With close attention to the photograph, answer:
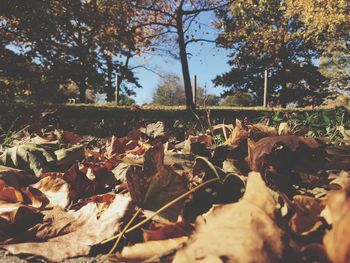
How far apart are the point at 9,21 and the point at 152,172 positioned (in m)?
9.05

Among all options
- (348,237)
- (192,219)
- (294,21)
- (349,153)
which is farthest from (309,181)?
(294,21)

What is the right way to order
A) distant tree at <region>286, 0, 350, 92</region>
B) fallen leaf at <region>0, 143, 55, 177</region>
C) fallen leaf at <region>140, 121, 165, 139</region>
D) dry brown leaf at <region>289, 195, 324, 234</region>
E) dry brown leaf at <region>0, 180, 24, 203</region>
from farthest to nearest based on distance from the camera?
distant tree at <region>286, 0, 350, 92</region> → fallen leaf at <region>140, 121, 165, 139</region> → fallen leaf at <region>0, 143, 55, 177</region> → dry brown leaf at <region>0, 180, 24, 203</region> → dry brown leaf at <region>289, 195, 324, 234</region>

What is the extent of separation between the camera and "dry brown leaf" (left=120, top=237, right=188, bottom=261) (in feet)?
2.49

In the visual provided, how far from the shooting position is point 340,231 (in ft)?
1.79

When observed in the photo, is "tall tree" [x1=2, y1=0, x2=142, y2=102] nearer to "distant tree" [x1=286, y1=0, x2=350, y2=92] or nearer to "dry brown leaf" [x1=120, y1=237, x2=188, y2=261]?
"dry brown leaf" [x1=120, y1=237, x2=188, y2=261]

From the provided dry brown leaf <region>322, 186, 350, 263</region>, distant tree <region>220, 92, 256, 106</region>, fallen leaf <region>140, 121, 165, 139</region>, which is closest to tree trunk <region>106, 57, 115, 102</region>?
distant tree <region>220, 92, 256, 106</region>

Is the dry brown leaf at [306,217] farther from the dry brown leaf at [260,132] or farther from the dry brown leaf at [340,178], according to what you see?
the dry brown leaf at [260,132]

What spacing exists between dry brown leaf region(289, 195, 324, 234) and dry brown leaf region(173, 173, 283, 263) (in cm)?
8

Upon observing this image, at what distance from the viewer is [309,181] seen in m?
1.08

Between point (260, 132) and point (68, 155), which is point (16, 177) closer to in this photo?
point (68, 155)

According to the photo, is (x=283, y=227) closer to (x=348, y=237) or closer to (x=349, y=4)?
(x=348, y=237)

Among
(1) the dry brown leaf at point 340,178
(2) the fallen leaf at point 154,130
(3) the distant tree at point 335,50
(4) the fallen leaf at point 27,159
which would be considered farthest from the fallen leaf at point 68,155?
(3) the distant tree at point 335,50

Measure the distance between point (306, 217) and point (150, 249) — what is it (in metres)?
0.30

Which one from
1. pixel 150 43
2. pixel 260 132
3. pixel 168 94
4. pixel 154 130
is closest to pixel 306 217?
pixel 260 132
